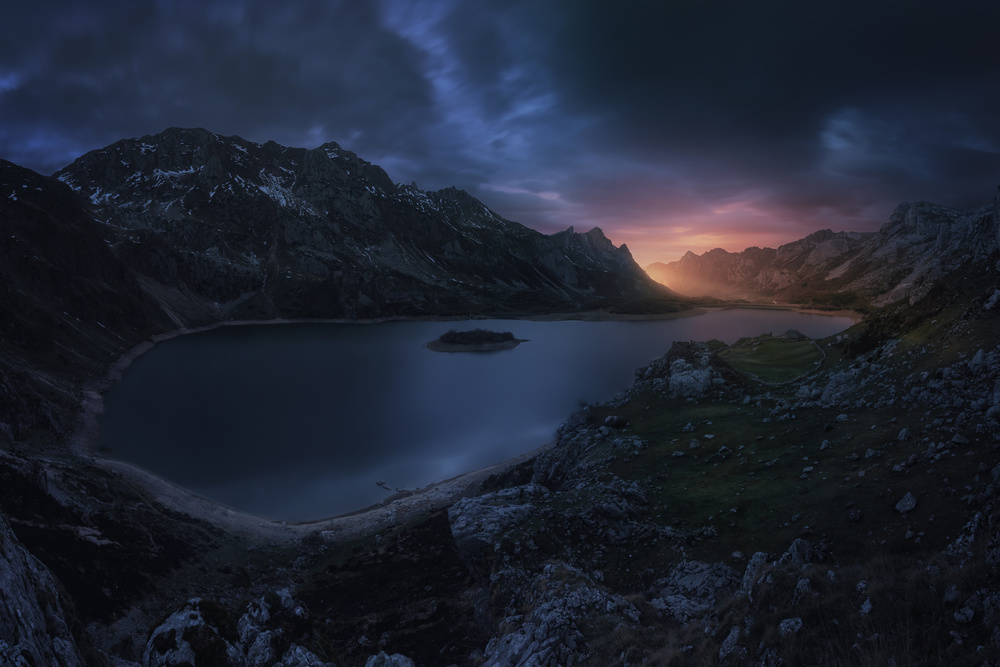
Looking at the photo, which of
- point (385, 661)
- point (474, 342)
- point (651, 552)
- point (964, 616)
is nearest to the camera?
point (964, 616)

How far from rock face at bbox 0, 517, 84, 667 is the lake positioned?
99.1 ft

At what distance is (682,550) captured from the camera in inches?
760

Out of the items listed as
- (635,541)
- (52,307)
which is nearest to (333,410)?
(635,541)

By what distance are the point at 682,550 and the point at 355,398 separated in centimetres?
6405

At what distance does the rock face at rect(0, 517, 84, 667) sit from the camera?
31.6 ft

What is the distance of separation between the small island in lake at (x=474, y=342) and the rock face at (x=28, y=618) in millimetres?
110718

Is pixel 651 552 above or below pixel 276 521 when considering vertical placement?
above

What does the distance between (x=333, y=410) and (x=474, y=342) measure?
6570 centimetres

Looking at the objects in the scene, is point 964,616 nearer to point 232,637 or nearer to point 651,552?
point 651,552

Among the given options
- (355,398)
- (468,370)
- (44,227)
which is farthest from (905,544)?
(44,227)

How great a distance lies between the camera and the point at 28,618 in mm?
10500

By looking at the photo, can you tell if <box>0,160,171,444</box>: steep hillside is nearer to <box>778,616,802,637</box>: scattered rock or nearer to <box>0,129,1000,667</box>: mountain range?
<box>0,129,1000,667</box>: mountain range

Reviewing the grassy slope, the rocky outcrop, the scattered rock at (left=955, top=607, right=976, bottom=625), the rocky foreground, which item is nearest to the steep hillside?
the rocky foreground

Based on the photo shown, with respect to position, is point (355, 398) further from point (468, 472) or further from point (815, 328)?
point (815, 328)
